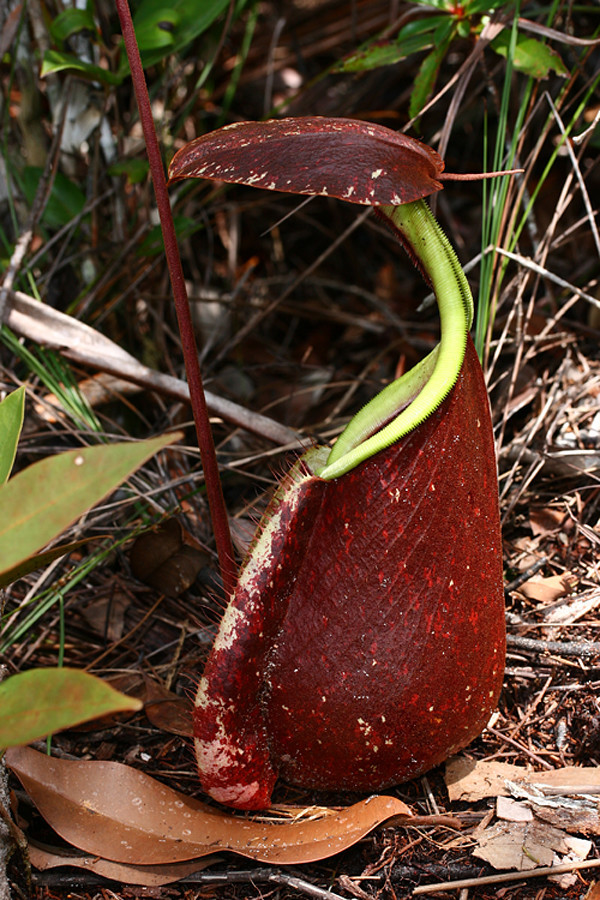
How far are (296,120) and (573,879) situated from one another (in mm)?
1109

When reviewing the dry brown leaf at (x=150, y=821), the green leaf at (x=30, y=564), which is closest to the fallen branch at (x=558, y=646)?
the dry brown leaf at (x=150, y=821)

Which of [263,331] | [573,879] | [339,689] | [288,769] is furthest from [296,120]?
[263,331]

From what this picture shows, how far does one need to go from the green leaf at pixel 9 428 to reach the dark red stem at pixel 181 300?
0.25 meters

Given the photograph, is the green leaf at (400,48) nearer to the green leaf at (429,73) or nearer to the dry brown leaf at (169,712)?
the green leaf at (429,73)

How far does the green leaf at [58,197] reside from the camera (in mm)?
1938

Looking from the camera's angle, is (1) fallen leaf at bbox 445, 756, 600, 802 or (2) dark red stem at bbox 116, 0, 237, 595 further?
(1) fallen leaf at bbox 445, 756, 600, 802

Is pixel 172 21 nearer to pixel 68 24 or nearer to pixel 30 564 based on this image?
pixel 68 24

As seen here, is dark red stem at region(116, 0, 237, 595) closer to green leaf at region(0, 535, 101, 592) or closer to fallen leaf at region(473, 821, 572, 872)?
green leaf at region(0, 535, 101, 592)

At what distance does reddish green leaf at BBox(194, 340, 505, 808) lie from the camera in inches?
41.9

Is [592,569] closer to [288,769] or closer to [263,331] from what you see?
[288,769]

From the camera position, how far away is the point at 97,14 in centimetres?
199

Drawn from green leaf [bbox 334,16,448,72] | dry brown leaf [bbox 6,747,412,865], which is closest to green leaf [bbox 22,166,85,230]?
green leaf [bbox 334,16,448,72]

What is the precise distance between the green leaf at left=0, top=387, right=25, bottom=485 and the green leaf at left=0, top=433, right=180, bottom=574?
25 cm

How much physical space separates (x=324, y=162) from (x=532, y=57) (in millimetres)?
819
